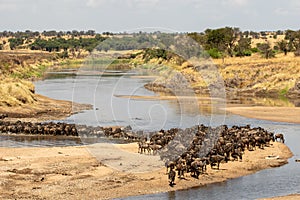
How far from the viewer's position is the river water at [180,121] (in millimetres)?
22312

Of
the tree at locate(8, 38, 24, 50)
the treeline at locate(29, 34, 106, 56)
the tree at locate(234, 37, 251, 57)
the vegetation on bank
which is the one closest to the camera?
the vegetation on bank

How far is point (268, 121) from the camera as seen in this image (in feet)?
147

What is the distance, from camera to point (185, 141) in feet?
98.8

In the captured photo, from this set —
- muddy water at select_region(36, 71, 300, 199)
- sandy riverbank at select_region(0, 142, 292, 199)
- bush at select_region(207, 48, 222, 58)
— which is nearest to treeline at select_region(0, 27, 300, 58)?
bush at select_region(207, 48, 222, 58)

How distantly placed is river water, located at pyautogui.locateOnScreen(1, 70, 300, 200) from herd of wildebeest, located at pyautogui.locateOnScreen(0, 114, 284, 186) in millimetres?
1707

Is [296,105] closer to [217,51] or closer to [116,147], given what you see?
[116,147]

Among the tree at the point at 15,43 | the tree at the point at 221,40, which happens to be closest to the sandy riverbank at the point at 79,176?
the tree at the point at 221,40

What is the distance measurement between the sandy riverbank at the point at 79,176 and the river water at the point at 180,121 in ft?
2.69

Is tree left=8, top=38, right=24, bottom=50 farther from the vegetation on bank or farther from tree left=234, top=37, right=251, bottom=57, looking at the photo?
tree left=234, top=37, right=251, bottom=57

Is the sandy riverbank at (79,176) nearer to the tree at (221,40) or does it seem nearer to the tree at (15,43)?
the tree at (221,40)

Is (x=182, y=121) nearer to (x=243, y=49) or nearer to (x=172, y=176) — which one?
(x=172, y=176)

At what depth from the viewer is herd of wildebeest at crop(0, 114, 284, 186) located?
2512cm

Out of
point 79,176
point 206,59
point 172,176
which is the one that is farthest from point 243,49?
point 172,176

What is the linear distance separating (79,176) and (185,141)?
788 centimetres
